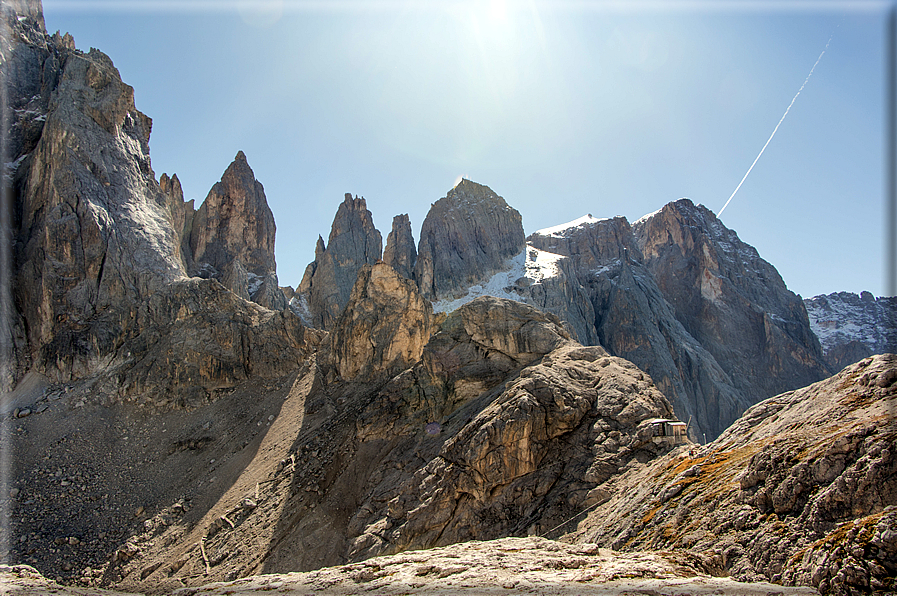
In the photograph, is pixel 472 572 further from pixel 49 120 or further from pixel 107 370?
pixel 49 120

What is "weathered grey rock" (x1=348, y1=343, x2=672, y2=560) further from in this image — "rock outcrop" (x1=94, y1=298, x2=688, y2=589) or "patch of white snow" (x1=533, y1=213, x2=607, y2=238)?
"patch of white snow" (x1=533, y1=213, x2=607, y2=238)

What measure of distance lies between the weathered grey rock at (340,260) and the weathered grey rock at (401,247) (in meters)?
5.94

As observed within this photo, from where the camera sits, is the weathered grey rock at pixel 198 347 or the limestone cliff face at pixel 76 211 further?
the limestone cliff face at pixel 76 211

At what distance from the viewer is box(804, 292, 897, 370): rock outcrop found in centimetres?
12512

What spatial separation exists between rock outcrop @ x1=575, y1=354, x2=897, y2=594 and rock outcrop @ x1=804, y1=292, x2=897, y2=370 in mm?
139191

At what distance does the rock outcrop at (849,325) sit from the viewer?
125125 mm

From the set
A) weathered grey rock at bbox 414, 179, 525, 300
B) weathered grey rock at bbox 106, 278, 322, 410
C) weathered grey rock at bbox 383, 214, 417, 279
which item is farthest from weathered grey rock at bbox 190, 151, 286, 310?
weathered grey rock at bbox 414, 179, 525, 300

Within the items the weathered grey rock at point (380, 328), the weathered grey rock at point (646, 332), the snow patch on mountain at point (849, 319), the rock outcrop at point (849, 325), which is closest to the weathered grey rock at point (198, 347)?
the weathered grey rock at point (380, 328)

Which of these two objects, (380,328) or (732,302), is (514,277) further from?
(380,328)

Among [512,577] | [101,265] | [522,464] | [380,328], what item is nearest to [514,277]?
[380,328]

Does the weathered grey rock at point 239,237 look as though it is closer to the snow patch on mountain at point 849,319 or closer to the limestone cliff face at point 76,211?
the limestone cliff face at point 76,211

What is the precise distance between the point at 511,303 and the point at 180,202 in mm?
60008

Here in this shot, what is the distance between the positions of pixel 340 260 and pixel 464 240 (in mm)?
35007

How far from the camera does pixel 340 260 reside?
105m
